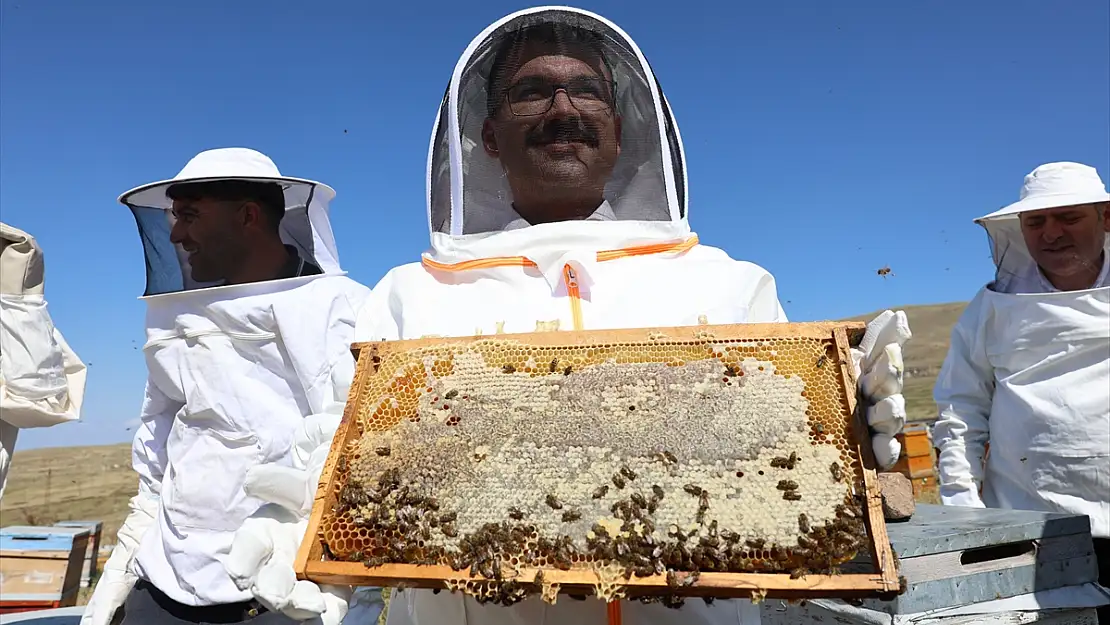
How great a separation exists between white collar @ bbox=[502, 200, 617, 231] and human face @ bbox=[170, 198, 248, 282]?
93.5 inches

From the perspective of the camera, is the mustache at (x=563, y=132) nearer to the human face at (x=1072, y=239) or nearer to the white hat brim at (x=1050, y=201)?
the white hat brim at (x=1050, y=201)

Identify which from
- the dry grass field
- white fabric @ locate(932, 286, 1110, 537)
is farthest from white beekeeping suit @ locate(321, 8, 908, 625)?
the dry grass field

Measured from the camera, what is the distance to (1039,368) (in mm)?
4293

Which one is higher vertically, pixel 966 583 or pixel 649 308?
pixel 649 308

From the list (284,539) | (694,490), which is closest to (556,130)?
(694,490)

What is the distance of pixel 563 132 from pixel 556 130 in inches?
1.0

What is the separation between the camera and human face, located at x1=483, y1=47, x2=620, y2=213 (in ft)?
7.64

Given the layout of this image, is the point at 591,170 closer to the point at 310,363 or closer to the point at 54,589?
the point at 310,363

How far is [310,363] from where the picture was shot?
12.2ft

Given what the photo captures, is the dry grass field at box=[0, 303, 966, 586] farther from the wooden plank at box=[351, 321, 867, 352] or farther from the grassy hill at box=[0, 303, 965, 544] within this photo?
the wooden plank at box=[351, 321, 867, 352]

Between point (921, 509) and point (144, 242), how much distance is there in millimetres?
4698

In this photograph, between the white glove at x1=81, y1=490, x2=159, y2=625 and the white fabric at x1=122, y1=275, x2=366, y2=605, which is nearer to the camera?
the white fabric at x1=122, y1=275, x2=366, y2=605

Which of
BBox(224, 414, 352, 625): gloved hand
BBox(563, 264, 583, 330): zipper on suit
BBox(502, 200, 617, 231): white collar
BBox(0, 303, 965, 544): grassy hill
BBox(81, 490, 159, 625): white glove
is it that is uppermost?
BBox(502, 200, 617, 231): white collar

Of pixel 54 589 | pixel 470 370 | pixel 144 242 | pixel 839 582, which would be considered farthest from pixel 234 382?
pixel 54 589
